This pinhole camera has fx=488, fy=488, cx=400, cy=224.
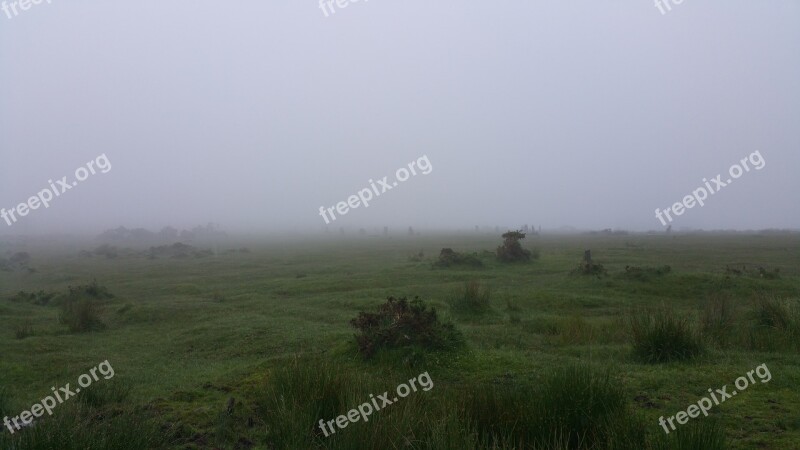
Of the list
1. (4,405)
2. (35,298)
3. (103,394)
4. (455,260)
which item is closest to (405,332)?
(103,394)

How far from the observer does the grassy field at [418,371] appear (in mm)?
4586

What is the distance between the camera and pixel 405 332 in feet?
28.3

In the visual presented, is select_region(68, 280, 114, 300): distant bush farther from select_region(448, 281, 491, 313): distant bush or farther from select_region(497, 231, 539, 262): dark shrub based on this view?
select_region(497, 231, 539, 262): dark shrub

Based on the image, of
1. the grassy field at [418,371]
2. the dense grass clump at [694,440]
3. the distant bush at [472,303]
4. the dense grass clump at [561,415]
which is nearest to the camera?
the dense grass clump at [694,440]

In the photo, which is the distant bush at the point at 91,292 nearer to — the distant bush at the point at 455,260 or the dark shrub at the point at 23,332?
the dark shrub at the point at 23,332

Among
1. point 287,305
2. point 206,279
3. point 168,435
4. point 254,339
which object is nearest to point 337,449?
point 168,435

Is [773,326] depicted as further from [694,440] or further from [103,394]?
[103,394]

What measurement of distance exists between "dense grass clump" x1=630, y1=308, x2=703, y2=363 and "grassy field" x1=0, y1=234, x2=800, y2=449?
8 cm

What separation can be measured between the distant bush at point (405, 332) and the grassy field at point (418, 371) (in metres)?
0.23

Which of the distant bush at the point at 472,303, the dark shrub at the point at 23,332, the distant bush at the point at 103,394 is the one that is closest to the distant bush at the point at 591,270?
the distant bush at the point at 472,303

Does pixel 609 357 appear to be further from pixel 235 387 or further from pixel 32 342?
pixel 32 342

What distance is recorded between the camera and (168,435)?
4980 millimetres

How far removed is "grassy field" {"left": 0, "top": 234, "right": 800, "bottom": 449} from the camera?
459 cm

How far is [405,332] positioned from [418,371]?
1.07m
